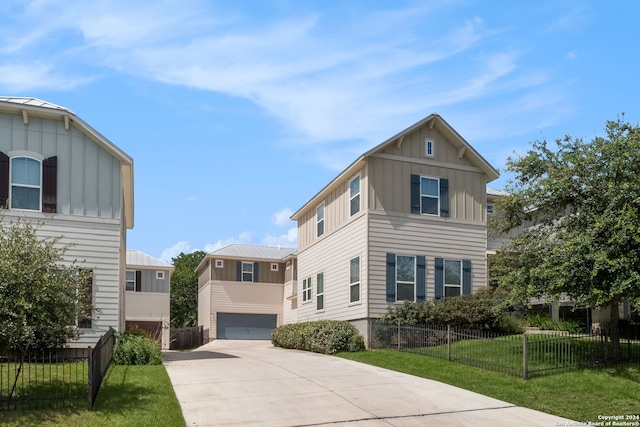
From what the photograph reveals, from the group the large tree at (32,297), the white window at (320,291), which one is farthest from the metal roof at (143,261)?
the large tree at (32,297)

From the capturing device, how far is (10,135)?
20000mm

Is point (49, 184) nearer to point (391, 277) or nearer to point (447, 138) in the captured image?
point (391, 277)

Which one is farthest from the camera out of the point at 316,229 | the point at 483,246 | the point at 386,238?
the point at 316,229

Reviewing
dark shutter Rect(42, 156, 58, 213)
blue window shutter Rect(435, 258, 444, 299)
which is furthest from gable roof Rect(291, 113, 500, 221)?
dark shutter Rect(42, 156, 58, 213)

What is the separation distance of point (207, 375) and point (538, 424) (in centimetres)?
819

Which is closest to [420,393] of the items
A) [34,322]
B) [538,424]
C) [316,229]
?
[538,424]

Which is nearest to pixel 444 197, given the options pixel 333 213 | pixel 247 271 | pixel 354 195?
pixel 354 195

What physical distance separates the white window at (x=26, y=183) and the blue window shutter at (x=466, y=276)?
14.9m

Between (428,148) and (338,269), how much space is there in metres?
5.91

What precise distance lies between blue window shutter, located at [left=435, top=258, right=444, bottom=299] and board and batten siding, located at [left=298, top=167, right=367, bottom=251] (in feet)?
11.5

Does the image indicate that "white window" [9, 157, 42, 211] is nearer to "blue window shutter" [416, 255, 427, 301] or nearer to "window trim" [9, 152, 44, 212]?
"window trim" [9, 152, 44, 212]

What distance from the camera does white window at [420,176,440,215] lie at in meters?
25.3

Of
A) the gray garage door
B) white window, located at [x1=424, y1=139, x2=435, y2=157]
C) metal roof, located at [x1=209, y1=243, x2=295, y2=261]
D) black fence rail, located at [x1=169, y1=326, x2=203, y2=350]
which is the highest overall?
white window, located at [x1=424, y1=139, x2=435, y2=157]

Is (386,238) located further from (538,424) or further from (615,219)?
(538,424)
